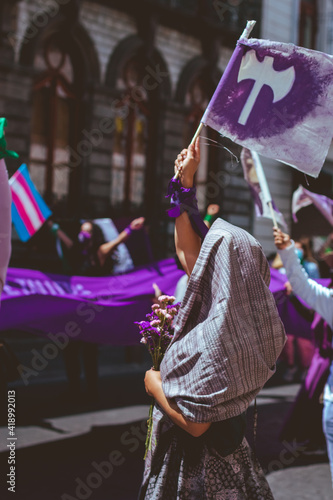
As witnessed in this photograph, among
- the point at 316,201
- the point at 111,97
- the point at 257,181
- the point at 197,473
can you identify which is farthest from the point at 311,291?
the point at 111,97

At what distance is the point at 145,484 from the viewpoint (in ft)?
8.32

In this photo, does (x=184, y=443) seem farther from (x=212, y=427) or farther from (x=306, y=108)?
(x=306, y=108)

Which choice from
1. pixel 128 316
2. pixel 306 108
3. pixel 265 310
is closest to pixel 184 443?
pixel 265 310

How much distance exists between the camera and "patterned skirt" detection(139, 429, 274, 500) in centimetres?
240

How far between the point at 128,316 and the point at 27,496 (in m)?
2.30

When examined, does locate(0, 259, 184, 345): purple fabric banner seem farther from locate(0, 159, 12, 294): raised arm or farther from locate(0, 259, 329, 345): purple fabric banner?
locate(0, 159, 12, 294): raised arm

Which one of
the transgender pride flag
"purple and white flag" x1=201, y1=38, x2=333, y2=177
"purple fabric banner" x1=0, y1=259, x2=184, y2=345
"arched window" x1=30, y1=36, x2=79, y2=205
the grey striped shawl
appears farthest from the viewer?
"arched window" x1=30, y1=36, x2=79, y2=205

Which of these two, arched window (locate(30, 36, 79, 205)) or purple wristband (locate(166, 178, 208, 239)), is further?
arched window (locate(30, 36, 79, 205))

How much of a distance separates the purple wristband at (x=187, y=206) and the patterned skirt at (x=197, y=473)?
0.80 m

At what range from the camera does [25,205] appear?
6.50m

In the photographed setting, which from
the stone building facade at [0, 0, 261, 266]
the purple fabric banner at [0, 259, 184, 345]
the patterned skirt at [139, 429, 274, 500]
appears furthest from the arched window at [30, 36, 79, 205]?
the patterned skirt at [139, 429, 274, 500]

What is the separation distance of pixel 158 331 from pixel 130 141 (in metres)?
13.7

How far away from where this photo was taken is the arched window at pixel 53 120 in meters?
14.0

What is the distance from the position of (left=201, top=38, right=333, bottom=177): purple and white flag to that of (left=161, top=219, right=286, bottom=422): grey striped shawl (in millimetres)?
980
